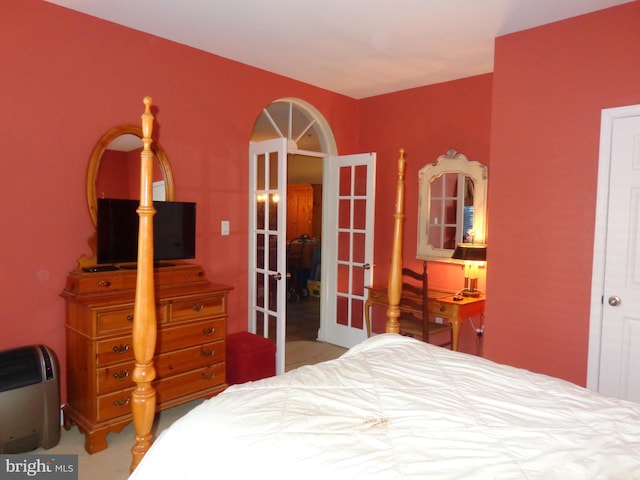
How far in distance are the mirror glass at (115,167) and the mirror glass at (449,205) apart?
258cm

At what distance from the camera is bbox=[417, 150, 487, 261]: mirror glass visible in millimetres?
3939

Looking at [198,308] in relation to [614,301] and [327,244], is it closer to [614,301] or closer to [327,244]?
[327,244]

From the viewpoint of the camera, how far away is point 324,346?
4633 millimetres

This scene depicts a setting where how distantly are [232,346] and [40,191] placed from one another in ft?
5.40

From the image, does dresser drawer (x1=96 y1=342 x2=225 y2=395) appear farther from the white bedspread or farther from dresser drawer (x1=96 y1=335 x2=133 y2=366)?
the white bedspread

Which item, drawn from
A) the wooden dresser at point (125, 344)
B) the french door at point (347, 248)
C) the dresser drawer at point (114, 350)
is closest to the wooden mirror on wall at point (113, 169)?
the wooden dresser at point (125, 344)

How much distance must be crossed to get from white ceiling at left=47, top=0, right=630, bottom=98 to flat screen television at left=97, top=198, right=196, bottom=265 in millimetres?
1210

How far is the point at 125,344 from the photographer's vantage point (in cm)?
262

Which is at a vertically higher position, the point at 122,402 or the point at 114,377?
the point at 114,377

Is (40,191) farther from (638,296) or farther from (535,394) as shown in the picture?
(638,296)

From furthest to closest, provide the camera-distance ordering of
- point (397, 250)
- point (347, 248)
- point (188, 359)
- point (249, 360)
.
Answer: point (347, 248) < point (249, 360) < point (188, 359) < point (397, 250)

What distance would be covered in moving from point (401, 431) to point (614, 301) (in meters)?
2.11

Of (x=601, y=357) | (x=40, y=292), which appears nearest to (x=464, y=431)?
(x=601, y=357)
